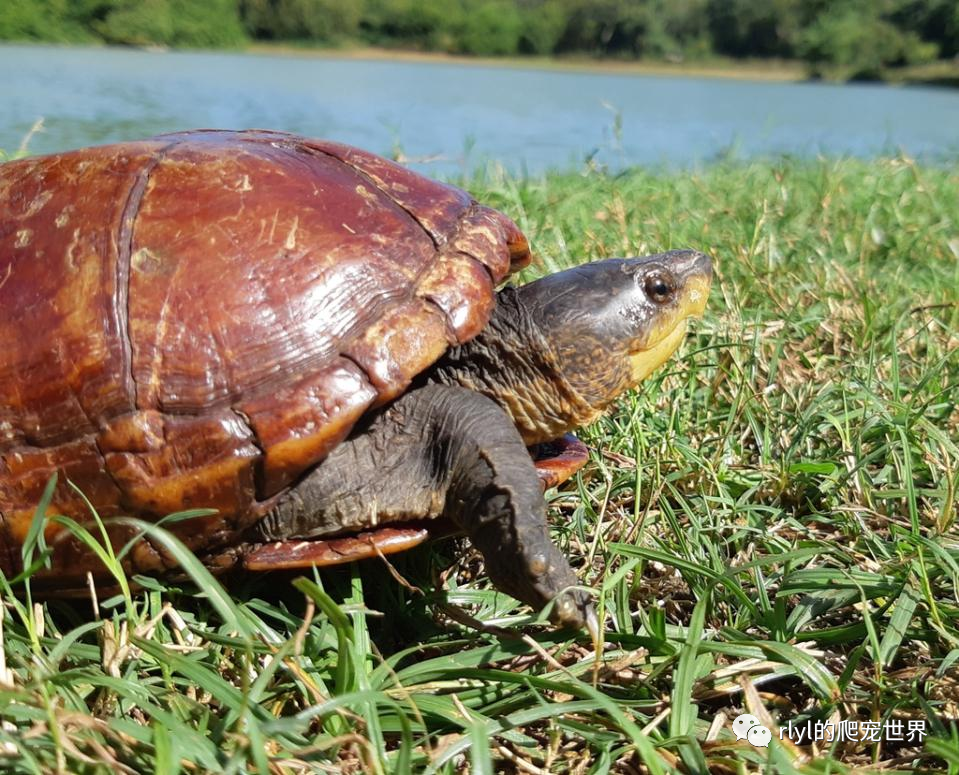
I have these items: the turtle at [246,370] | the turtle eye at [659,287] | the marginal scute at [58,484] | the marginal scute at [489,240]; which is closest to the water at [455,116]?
the marginal scute at [489,240]

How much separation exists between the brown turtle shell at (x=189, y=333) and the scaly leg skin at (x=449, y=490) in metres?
0.09

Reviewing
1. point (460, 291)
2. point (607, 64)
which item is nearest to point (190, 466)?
point (460, 291)

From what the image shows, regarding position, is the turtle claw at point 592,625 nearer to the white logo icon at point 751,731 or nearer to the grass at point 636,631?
the grass at point 636,631

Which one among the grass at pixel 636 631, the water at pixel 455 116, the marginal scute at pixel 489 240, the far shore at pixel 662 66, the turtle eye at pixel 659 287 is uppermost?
the far shore at pixel 662 66

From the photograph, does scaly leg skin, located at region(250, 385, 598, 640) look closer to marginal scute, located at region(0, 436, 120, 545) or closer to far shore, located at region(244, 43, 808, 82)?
marginal scute, located at region(0, 436, 120, 545)

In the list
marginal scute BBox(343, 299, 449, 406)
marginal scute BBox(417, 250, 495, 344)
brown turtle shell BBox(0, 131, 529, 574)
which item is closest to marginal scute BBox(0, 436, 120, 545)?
brown turtle shell BBox(0, 131, 529, 574)

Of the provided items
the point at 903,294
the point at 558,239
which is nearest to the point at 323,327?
the point at 558,239

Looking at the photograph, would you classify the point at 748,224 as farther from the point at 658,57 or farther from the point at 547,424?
the point at 658,57

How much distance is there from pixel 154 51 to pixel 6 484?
24.0m

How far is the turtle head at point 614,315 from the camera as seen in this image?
154 centimetres

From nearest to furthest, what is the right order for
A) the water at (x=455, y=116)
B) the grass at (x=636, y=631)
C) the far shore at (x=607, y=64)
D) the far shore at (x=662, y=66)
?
the grass at (x=636, y=631)
the water at (x=455, y=116)
the far shore at (x=662, y=66)
the far shore at (x=607, y=64)

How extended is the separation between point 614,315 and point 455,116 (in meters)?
7.98

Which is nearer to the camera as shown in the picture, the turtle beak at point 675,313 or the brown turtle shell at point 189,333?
the brown turtle shell at point 189,333

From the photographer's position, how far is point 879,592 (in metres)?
1.29
